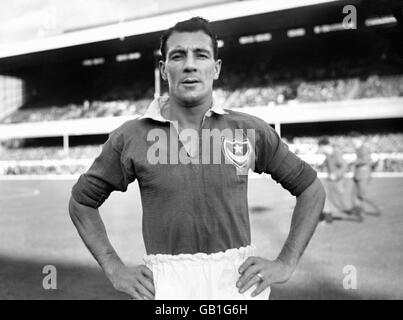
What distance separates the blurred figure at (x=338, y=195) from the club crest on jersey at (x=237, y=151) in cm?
344

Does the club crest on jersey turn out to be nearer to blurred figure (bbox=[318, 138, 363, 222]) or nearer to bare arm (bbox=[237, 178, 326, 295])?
bare arm (bbox=[237, 178, 326, 295])

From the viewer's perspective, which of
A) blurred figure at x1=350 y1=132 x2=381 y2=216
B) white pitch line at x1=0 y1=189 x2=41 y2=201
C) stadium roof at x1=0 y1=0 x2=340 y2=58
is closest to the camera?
stadium roof at x1=0 y1=0 x2=340 y2=58

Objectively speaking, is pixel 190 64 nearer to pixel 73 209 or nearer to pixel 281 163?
pixel 281 163

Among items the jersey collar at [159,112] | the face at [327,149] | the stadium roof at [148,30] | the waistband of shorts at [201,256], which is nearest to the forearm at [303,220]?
the waistband of shorts at [201,256]

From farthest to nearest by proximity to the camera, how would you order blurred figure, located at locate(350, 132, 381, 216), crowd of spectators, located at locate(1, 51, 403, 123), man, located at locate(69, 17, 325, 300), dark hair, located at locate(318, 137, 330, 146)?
crowd of spectators, located at locate(1, 51, 403, 123) → dark hair, located at locate(318, 137, 330, 146) → blurred figure, located at locate(350, 132, 381, 216) → man, located at locate(69, 17, 325, 300)

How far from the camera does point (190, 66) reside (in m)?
1.01

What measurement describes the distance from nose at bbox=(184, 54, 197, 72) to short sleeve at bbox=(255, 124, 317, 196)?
0.19 m

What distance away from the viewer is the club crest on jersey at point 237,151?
1.03 metres

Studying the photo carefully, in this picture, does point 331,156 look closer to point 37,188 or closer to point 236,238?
point 37,188

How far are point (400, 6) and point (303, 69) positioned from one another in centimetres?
445

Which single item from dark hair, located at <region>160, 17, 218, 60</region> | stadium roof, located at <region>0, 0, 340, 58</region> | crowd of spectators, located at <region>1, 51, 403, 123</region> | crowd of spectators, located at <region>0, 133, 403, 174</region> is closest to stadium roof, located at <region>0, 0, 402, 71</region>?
stadium roof, located at <region>0, 0, 340, 58</region>

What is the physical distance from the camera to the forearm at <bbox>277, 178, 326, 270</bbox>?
1078 millimetres

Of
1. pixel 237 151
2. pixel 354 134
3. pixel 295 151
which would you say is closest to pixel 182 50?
pixel 237 151

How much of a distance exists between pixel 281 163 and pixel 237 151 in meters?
0.10
